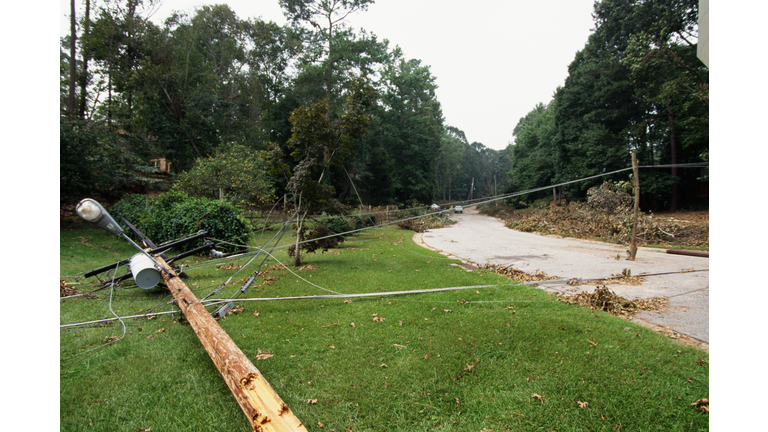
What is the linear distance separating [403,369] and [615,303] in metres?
3.20

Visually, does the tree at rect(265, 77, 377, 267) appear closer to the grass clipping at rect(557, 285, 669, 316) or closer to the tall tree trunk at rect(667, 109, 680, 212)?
the grass clipping at rect(557, 285, 669, 316)

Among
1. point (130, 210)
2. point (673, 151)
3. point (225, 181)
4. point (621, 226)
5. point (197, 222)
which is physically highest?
point (673, 151)

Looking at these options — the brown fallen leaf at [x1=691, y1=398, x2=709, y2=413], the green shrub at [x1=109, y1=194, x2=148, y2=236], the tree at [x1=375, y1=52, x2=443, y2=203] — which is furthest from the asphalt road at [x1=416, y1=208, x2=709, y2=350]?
the tree at [x1=375, y1=52, x2=443, y2=203]

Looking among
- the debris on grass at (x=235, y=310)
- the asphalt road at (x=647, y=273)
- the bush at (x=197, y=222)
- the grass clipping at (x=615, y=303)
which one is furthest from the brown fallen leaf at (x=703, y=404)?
the bush at (x=197, y=222)

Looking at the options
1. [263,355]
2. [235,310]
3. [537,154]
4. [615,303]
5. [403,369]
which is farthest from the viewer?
[537,154]

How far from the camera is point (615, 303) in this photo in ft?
14.1

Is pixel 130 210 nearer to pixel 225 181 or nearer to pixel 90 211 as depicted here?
pixel 225 181

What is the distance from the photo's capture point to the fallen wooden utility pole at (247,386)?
1680mm

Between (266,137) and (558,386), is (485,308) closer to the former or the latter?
(558,386)

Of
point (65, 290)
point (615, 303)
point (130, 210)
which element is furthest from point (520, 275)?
point (130, 210)

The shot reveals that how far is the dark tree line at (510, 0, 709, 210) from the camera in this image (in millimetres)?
15102

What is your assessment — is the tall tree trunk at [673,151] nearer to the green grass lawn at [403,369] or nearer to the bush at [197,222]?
the green grass lawn at [403,369]

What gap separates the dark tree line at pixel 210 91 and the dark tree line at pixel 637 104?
13867 millimetres
